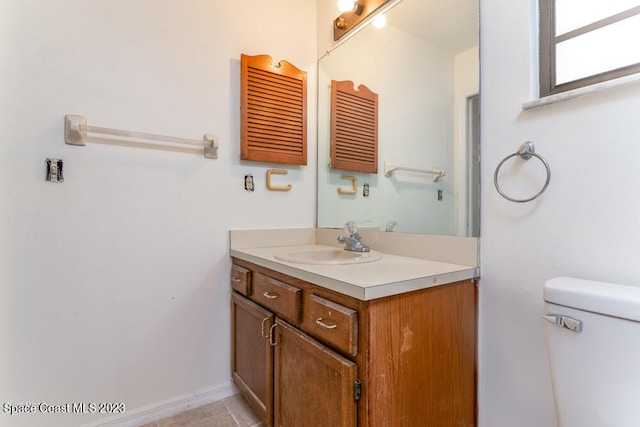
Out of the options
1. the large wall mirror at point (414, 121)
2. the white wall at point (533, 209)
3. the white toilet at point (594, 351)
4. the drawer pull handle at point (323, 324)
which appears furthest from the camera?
the large wall mirror at point (414, 121)

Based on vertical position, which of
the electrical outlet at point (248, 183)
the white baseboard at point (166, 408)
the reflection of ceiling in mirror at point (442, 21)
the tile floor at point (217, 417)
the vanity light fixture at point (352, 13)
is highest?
the vanity light fixture at point (352, 13)

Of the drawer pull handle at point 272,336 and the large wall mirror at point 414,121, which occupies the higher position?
the large wall mirror at point 414,121

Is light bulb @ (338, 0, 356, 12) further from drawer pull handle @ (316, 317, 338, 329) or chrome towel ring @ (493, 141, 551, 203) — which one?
drawer pull handle @ (316, 317, 338, 329)

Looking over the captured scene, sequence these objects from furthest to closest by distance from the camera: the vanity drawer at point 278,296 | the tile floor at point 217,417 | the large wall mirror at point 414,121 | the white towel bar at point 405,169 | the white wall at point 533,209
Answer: the tile floor at point 217,417 < the white towel bar at point 405,169 < the large wall mirror at point 414,121 < the vanity drawer at point 278,296 < the white wall at point 533,209

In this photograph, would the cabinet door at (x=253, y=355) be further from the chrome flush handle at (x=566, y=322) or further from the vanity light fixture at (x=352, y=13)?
the vanity light fixture at (x=352, y=13)

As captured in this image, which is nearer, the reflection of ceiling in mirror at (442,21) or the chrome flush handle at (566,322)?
the chrome flush handle at (566,322)

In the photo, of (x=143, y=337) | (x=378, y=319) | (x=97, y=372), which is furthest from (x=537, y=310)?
(x=97, y=372)

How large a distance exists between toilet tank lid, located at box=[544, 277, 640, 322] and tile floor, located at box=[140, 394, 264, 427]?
1346mm

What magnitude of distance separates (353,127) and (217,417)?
1661mm

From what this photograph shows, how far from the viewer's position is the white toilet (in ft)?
2.20

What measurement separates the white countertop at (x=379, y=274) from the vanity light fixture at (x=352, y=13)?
133 centimetres

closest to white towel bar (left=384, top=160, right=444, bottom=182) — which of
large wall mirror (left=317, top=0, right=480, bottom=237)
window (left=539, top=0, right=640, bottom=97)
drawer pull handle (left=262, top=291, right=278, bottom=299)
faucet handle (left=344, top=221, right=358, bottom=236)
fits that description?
large wall mirror (left=317, top=0, right=480, bottom=237)

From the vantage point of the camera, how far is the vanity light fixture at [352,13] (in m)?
1.64

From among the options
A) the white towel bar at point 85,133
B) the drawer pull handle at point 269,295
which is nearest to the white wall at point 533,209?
the drawer pull handle at point 269,295
